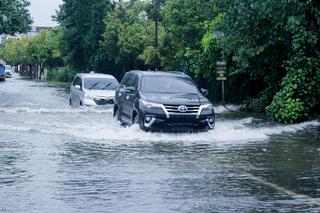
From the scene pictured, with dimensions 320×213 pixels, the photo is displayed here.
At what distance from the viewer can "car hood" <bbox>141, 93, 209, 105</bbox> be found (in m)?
15.8

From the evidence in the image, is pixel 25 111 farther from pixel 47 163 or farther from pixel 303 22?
pixel 47 163

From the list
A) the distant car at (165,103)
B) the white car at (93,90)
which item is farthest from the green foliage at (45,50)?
the distant car at (165,103)

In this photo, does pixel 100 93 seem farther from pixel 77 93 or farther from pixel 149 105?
pixel 149 105

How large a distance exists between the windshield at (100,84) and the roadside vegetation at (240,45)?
14.9ft

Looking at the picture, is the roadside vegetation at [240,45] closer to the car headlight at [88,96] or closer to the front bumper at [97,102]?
the front bumper at [97,102]

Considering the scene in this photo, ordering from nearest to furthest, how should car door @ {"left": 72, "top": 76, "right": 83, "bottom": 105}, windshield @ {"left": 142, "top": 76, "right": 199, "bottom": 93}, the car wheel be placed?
windshield @ {"left": 142, "top": 76, "right": 199, "bottom": 93} < the car wheel < car door @ {"left": 72, "top": 76, "right": 83, "bottom": 105}

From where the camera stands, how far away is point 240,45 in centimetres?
2195

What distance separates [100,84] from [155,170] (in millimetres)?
14767

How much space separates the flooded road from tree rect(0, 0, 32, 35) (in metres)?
26.6

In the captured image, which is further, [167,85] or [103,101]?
[103,101]

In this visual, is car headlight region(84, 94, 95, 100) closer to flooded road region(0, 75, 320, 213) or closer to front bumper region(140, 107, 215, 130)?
flooded road region(0, 75, 320, 213)

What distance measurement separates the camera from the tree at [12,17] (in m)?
43.4

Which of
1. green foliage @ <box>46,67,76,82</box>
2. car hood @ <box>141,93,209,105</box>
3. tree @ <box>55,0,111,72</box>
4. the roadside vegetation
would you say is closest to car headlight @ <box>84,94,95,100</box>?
the roadside vegetation

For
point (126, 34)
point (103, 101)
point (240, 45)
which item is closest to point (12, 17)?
point (126, 34)
